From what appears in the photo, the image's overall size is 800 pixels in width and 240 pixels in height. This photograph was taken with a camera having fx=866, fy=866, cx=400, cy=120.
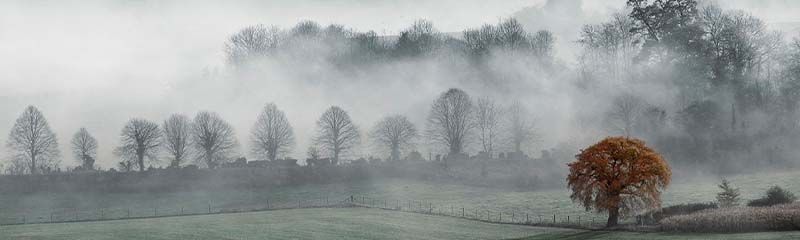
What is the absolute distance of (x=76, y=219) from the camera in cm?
7688

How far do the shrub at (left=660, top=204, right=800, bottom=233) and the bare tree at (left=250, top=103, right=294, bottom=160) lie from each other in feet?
181

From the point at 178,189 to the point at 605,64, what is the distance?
184ft

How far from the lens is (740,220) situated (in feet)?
184

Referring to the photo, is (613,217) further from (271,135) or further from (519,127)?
(271,135)

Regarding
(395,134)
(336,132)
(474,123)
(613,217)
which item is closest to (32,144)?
(336,132)

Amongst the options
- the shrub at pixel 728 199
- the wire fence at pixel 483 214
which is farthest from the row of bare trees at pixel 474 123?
the shrub at pixel 728 199

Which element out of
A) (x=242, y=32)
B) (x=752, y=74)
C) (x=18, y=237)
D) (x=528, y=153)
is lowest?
(x=18, y=237)

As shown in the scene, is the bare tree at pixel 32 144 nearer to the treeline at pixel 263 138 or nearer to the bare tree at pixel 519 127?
the treeline at pixel 263 138

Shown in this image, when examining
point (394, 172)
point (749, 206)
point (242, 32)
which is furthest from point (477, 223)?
point (242, 32)

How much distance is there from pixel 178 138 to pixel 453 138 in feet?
107

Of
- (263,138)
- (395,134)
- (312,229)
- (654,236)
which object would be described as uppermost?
(395,134)

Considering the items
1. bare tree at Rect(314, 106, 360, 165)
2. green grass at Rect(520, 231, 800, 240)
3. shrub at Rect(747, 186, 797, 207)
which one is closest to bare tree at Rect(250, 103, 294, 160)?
bare tree at Rect(314, 106, 360, 165)

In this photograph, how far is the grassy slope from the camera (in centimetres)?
5922

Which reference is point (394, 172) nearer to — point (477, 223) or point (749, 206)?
point (477, 223)
